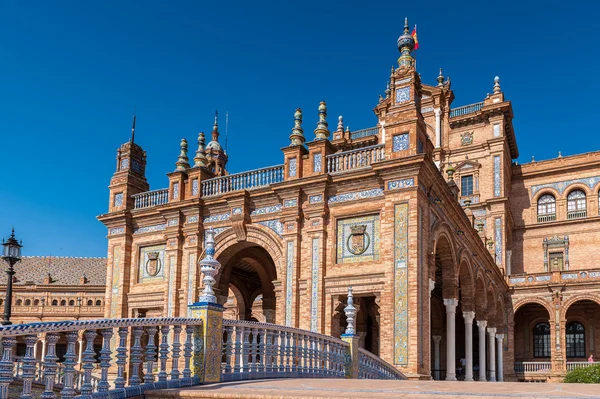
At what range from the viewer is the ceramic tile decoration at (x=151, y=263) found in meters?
20.5

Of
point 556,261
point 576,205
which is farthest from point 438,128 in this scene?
point 556,261

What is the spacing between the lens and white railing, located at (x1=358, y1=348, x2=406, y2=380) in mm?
12965

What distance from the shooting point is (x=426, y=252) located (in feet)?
52.5

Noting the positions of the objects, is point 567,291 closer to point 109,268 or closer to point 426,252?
point 426,252

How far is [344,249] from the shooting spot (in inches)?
666

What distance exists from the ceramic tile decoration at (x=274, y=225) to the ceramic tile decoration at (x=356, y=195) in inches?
66.8

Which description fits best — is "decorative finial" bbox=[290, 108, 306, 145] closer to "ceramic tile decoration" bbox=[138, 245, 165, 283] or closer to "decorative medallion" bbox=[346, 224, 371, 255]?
"decorative medallion" bbox=[346, 224, 371, 255]

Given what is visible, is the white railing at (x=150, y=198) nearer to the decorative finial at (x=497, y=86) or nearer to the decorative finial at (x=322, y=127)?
the decorative finial at (x=322, y=127)

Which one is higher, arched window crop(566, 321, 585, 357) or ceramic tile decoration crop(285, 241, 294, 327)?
ceramic tile decoration crop(285, 241, 294, 327)

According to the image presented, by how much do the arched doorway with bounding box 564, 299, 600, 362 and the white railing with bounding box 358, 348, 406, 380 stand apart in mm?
21284

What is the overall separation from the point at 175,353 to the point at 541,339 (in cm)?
3051

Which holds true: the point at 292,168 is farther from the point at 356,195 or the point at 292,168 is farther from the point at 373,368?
the point at 373,368

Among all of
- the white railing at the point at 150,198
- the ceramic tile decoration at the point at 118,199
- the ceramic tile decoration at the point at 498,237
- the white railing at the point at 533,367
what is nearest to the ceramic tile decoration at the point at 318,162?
the white railing at the point at 150,198

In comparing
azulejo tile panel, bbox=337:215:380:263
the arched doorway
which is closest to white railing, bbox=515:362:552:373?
the arched doorway
